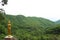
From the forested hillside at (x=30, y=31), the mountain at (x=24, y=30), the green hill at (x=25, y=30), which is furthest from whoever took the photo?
the forested hillside at (x=30, y=31)

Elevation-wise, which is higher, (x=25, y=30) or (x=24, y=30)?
(x=24, y=30)

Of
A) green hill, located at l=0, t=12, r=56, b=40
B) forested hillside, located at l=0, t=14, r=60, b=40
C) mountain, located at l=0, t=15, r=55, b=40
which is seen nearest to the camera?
green hill, located at l=0, t=12, r=56, b=40

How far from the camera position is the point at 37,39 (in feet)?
282

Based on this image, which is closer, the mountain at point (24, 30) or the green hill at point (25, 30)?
the green hill at point (25, 30)

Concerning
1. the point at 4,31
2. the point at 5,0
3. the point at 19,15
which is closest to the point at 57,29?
the point at 4,31

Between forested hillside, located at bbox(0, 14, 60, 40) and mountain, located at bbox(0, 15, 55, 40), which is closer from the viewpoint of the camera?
mountain, located at bbox(0, 15, 55, 40)

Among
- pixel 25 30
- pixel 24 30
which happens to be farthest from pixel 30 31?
pixel 25 30

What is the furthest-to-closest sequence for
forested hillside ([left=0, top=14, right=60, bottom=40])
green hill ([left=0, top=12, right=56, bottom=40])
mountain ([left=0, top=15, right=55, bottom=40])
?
forested hillside ([left=0, top=14, right=60, bottom=40]), mountain ([left=0, top=15, right=55, bottom=40]), green hill ([left=0, top=12, right=56, bottom=40])

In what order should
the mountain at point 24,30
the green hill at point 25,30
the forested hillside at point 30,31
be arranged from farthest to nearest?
the forested hillside at point 30,31
the mountain at point 24,30
the green hill at point 25,30

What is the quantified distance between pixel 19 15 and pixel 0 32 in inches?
3333

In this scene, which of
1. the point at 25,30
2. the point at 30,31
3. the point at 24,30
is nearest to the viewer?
the point at 30,31

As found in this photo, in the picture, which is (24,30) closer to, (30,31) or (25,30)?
(25,30)

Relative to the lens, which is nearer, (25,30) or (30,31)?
(30,31)

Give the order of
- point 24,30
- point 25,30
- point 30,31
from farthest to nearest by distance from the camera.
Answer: point 25,30 < point 24,30 < point 30,31
